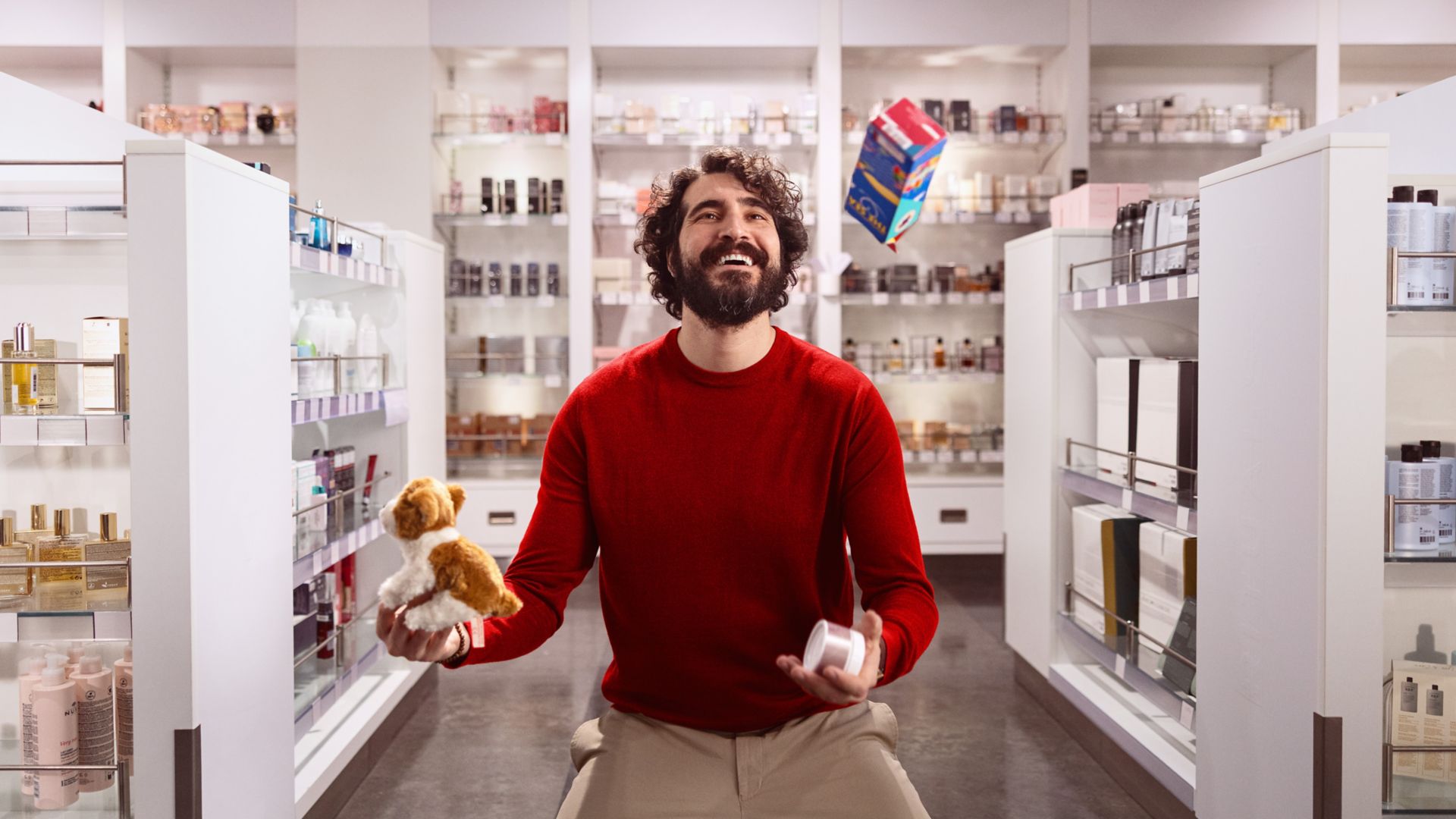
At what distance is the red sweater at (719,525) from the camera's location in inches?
66.0

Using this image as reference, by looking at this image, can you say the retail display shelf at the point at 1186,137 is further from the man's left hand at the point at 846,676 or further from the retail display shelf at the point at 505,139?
the man's left hand at the point at 846,676

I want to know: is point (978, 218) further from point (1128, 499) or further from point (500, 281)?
point (1128, 499)

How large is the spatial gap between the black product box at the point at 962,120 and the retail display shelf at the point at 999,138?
0.09ft

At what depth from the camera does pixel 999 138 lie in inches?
233

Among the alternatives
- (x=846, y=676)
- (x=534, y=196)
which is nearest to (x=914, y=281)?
(x=534, y=196)

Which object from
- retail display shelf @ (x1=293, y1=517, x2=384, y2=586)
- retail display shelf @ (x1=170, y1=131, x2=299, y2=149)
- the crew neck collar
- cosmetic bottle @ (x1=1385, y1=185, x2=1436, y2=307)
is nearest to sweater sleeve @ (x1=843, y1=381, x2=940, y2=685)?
the crew neck collar

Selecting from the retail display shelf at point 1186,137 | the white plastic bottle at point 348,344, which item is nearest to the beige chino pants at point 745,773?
the white plastic bottle at point 348,344

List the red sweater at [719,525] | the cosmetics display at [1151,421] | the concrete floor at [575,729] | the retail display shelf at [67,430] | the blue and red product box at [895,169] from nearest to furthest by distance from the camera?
the red sweater at [719,525] < the retail display shelf at [67,430] < the cosmetics display at [1151,421] < the concrete floor at [575,729] < the blue and red product box at [895,169]

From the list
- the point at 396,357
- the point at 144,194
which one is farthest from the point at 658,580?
the point at 396,357

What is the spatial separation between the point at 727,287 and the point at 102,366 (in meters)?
1.26

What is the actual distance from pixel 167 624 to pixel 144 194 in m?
0.78

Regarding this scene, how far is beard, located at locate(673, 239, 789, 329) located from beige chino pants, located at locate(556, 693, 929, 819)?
669mm

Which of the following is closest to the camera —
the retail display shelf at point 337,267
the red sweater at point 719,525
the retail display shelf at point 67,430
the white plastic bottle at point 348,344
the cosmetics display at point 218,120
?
the red sweater at point 719,525

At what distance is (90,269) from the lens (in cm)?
238
